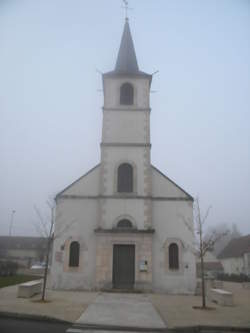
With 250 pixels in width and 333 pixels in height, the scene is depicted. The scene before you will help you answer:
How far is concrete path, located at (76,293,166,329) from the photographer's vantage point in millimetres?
8828

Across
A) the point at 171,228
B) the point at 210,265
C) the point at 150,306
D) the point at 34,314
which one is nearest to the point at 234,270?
the point at 210,265

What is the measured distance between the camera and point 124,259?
17375mm

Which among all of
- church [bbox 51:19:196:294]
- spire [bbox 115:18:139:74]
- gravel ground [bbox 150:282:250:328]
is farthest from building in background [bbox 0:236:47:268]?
gravel ground [bbox 150:282:250:328]

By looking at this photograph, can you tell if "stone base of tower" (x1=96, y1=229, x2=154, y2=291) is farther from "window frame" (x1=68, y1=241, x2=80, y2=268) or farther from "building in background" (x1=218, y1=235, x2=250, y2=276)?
"building in background" (x1=218, y1=235, x2=250, y2=276)

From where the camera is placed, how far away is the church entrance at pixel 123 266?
17.0m

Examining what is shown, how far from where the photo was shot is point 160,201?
18.6m

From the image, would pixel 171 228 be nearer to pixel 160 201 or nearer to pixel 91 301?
pixel 160 201

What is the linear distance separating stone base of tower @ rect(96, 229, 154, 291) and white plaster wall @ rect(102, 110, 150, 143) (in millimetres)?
6150

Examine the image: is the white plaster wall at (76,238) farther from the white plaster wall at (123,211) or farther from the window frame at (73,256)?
the white plaster wall at (123,211)

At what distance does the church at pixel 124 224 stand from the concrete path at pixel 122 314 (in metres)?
3.50

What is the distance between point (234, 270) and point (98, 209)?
32.0 metres

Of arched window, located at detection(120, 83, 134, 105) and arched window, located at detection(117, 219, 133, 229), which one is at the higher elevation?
arched window, located at detection(120, 83, 134, 105)

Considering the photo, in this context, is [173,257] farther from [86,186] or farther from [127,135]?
[127,135]

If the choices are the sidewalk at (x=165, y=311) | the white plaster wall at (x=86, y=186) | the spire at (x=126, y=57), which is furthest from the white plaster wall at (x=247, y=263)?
the spire at (x=126, y=57)
